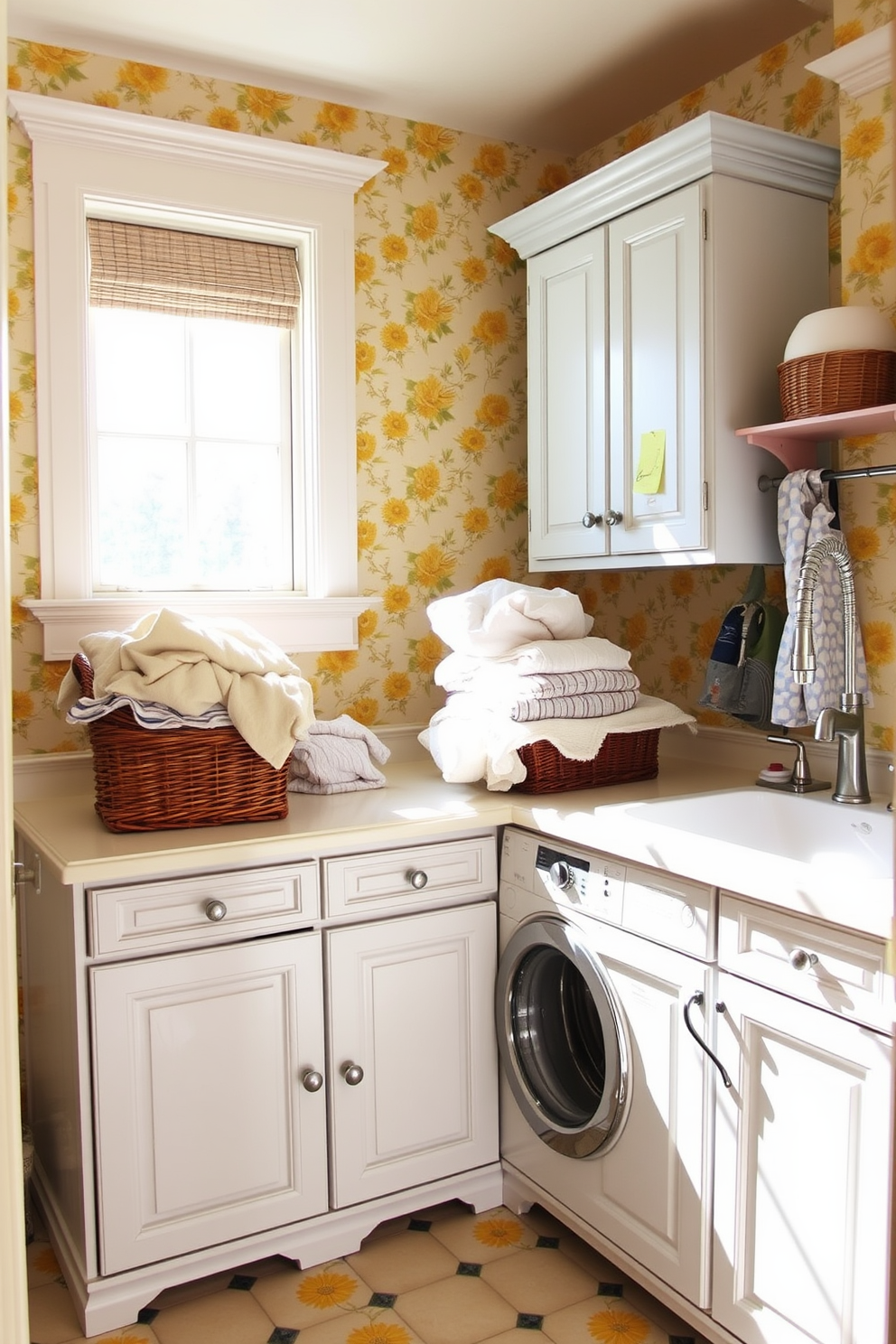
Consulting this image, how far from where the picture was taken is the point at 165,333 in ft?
8.72

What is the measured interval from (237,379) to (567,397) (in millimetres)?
804

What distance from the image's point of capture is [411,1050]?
224cm

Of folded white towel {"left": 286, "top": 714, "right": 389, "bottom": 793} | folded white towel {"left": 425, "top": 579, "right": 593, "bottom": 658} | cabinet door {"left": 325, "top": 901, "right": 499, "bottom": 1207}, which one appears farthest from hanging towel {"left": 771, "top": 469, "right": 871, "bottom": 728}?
folded white towel {"left": 286, "top": 714, "right": 389, "bottom": 793}

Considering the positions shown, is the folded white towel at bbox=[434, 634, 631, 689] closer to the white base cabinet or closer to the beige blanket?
the white base cabinet

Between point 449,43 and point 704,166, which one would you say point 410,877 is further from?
point 449,43

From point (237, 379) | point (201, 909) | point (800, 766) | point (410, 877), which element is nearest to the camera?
point (201, 909)

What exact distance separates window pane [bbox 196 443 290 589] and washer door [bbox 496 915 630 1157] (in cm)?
111

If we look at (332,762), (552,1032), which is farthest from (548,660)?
(552,1032)

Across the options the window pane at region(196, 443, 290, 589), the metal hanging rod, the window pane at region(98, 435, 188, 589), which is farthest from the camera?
the window pane at region(196, 443, 290, 589)

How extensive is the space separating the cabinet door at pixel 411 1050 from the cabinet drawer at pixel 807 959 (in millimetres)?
664

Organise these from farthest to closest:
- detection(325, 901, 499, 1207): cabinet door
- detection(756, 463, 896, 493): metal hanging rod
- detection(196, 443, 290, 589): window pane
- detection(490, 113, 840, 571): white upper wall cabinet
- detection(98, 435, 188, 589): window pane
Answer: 1. detection(196, 443, 290, 589): window pane
2. detection(98, 435, 188, 589): window pane
3. detection(490, 113, 840, 571): white upper wall cabinet
4. detection(325, 901, 499, 1207): cabinet door
5. detection(756, 463, 896, 493): metal hanging rod

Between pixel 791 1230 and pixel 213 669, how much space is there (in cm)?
135

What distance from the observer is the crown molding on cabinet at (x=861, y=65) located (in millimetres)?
2062

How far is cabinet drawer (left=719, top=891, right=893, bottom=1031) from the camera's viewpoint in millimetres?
1528
